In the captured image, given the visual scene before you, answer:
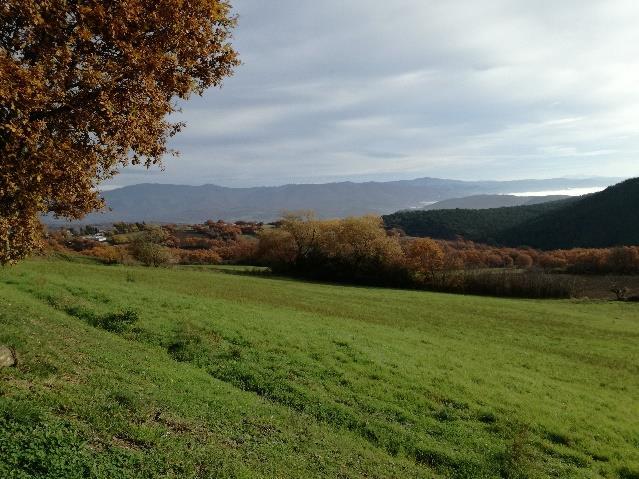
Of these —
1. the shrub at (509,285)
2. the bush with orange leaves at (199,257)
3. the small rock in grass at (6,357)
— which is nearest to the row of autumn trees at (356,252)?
the shrub at (509,285)

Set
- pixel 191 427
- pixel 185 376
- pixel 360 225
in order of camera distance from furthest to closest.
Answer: pixel 360 225 < pixel 185 376 < pixel 191 427

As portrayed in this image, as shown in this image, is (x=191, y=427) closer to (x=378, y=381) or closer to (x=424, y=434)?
(x=424, y=434)

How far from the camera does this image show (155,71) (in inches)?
490

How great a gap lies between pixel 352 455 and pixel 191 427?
467 cm

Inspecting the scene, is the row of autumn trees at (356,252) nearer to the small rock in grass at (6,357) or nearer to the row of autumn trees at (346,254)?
the row of autumn trees at (346,254)

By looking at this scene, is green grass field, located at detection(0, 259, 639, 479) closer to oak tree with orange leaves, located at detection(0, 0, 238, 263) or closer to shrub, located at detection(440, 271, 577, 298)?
oak tree with orange leaves, located at detection(0, 0, 238, 263)

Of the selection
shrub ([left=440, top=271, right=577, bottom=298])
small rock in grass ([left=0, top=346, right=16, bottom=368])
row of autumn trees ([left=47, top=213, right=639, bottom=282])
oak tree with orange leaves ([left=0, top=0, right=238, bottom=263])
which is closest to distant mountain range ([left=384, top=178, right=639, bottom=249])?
row of autumn trees ([left=47, top=213, right=639, bottom=282])

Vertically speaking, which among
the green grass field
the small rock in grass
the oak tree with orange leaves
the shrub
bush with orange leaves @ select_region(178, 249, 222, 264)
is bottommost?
the shrub

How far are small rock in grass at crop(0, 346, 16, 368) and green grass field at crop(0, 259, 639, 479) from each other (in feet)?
1.04

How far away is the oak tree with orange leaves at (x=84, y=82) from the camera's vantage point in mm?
10445

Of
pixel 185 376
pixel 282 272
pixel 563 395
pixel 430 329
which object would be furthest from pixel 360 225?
pixel 185 376

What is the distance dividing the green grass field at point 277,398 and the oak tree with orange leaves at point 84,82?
18.1 feet

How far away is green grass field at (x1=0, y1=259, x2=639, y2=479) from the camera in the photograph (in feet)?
34.6

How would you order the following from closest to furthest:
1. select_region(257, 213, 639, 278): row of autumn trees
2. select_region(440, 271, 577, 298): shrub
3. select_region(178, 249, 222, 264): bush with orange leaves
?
select_region(440, 271, 577, 298): shrub → select_region(257, 213, 639, 278): row of autumn trees → select_region(178, 249, 222, 264): bush with orange leaves
